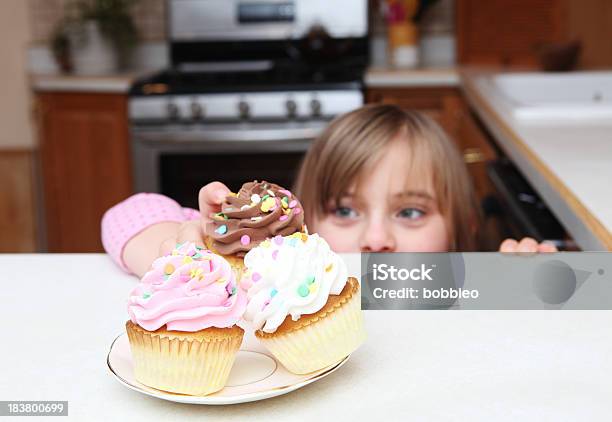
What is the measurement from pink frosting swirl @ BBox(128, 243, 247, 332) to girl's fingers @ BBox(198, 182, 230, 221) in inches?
7.7

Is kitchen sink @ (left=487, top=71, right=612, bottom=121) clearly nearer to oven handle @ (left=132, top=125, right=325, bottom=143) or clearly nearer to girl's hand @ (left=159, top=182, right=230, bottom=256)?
oven handle @ (left=132, top=125, right=325, bottom=143)

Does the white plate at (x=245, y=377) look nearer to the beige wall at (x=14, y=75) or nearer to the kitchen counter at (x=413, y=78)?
the kitchen counter at (x=413, y=78)

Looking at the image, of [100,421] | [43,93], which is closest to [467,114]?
[43,93]

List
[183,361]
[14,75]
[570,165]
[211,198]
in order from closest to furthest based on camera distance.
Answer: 1. [183,361]
2. [211,198]
3. [570,165]
4. [14,75]

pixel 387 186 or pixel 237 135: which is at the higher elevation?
pixel 387 186

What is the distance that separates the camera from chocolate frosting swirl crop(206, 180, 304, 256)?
2.52ft

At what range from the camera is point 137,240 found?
Answer: 3.37 ft

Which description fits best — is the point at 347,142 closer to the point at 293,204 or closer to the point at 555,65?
the point at 293,204

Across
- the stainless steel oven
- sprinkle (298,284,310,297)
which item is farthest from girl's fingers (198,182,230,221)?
the stainless steel oven

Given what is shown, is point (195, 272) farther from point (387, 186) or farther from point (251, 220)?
point (387, 186)

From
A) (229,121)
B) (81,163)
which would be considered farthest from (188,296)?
(81,163)

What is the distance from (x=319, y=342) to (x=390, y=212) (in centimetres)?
81

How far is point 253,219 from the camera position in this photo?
30.3 inches

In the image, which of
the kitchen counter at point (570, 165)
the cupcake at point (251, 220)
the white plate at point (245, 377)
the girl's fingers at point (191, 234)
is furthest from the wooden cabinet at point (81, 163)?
the white plate at point (245, 377)
